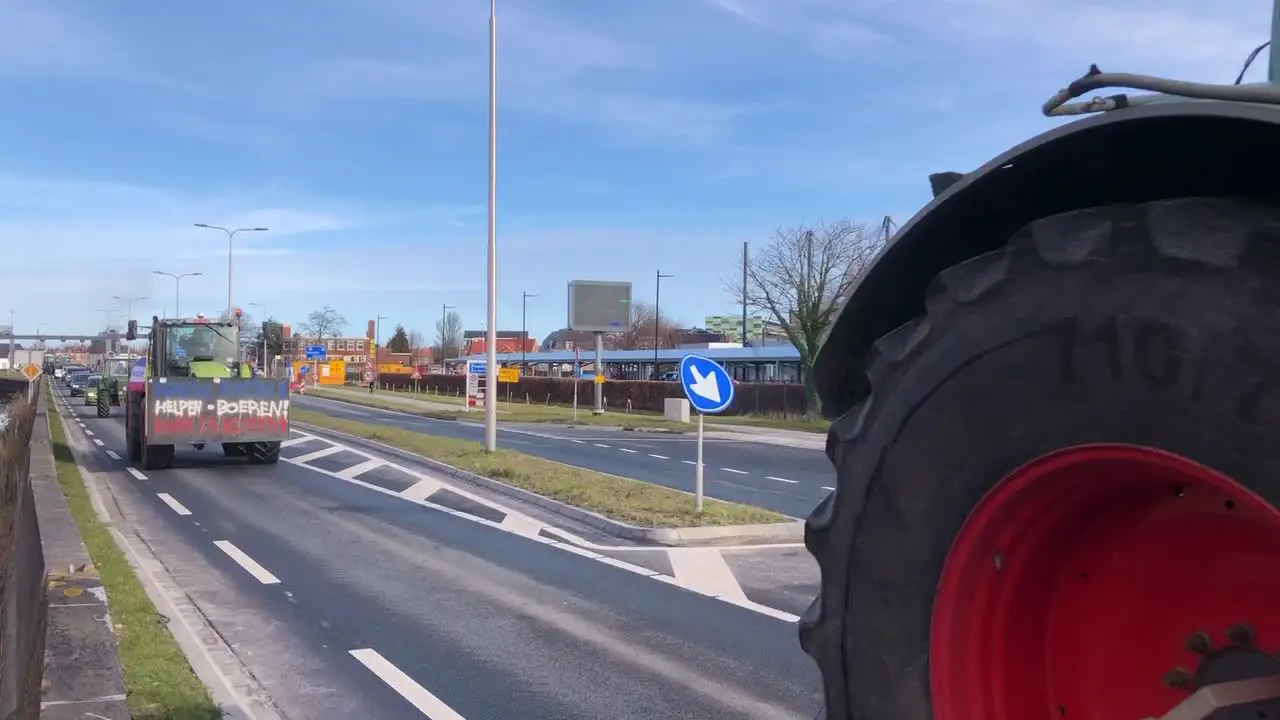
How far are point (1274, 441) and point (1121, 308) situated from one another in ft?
0.96

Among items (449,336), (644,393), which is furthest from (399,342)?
(644,393)

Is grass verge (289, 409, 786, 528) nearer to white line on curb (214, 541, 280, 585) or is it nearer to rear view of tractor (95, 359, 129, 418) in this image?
white line on curb (214, 541, 280, 585)

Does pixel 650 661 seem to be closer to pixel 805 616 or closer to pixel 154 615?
pixel 154 615

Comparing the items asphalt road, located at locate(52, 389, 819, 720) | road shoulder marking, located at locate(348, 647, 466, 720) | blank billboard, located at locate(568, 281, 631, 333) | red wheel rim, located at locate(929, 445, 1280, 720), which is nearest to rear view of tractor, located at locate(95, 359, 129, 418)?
blank billboard, located at locate(568, 281, 631, 333)

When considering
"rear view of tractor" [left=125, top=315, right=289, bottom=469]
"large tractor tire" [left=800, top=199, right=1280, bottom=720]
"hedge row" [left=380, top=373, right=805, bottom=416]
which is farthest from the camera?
"hedge row" [left=380, top=373, right=805, bottom=416]

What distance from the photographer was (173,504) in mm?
14727

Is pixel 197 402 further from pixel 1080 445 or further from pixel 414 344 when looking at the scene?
pixel 414 344

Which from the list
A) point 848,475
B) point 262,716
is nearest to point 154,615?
point 262,716

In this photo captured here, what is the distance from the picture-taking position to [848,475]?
6.78ft

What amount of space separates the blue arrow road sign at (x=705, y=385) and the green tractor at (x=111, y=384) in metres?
32.3

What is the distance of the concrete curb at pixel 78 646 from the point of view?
4906 millimetres

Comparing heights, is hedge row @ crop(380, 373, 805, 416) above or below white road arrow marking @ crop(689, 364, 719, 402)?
below

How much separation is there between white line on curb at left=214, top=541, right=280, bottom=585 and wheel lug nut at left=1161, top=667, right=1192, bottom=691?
8881mm

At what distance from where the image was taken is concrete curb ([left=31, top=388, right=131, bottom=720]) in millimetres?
4906
